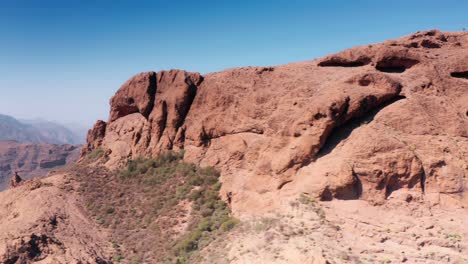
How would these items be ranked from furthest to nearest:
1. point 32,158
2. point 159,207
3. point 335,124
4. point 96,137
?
point 32,158 → point 96,137 → point 159,207 → point 335,124

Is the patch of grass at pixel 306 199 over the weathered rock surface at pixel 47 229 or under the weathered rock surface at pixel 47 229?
over

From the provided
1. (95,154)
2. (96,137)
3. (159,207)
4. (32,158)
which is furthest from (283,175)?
(32,158)

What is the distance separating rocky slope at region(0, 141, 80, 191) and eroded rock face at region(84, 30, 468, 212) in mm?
104253

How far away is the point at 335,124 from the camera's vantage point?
18922 millimetres

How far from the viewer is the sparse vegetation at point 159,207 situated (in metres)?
20.4

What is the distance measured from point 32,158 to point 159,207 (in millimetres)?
140900

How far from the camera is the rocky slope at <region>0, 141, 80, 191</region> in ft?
404

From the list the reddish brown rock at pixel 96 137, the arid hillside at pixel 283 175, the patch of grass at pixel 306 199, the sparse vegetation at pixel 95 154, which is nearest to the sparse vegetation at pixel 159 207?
the arid hillside at pixel 283 175

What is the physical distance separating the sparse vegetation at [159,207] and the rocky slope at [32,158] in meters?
99.4

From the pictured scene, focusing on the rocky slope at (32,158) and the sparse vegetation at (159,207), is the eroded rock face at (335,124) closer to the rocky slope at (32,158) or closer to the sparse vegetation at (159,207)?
the sparse vegetation at (159,207)

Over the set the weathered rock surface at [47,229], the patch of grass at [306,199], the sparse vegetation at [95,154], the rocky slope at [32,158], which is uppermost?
the sparse vegetation at [95,154]

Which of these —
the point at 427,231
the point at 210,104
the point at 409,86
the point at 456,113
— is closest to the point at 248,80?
the point at 210,104

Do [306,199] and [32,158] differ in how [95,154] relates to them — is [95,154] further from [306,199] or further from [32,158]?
[32,158]

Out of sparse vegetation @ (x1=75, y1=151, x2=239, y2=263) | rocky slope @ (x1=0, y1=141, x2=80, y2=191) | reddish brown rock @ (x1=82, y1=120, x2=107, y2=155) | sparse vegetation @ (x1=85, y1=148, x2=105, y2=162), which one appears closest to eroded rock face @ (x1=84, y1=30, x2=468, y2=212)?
sparse vegetation @ (x1=75, y1=151, x2=239, y2=263)
